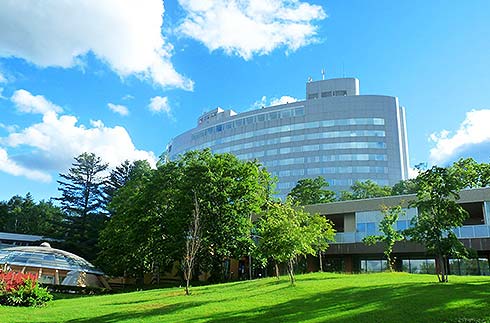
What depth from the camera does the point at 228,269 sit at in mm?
39500

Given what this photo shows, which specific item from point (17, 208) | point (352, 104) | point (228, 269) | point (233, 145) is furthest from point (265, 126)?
point (228, 269)

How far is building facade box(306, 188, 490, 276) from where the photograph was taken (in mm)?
29094

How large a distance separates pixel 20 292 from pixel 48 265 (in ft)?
60.5

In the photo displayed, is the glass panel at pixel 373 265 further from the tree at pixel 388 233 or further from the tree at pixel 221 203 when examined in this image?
the tree at pixel 221 203

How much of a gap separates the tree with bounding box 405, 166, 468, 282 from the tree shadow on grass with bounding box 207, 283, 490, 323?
201 centimetres

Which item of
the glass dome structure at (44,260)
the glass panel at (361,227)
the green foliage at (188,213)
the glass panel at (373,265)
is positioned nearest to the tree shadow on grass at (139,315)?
the green foliage at (188,213)

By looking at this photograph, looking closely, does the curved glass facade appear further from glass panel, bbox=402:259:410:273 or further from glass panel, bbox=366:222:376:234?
glass panel, bbox=402:259:410:273

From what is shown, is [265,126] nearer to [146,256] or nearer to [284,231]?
[146,256]

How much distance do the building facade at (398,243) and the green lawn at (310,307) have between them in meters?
13.5

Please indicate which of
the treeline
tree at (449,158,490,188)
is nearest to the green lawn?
tree at (449,158,490,188)

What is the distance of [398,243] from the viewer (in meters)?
31.1

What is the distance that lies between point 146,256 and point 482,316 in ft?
95.4

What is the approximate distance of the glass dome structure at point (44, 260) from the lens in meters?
37.1

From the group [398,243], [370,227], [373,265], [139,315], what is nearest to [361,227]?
[370,227]
